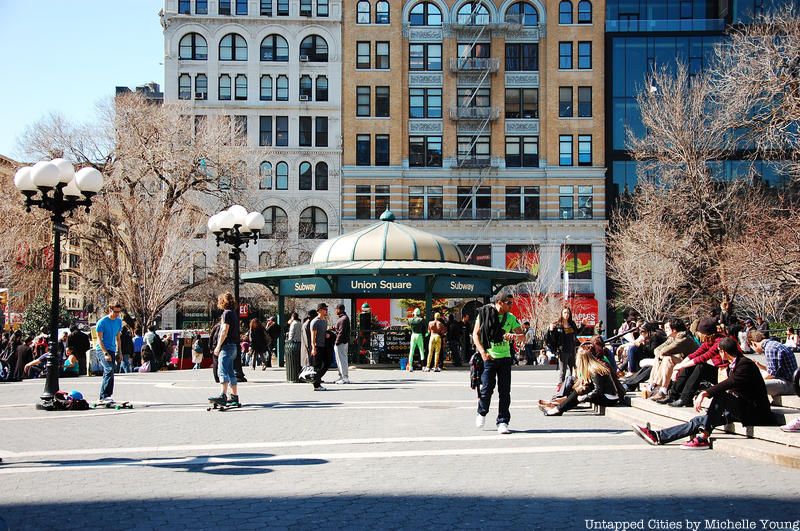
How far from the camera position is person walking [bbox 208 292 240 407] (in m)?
15.5

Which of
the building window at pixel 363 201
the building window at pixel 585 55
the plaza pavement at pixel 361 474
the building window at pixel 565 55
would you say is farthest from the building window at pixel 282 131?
the plaza pavement at pixel 361 474

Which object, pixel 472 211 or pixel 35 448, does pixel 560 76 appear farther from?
pixel 35 448

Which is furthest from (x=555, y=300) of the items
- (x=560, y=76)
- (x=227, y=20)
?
(x=227, y=20)

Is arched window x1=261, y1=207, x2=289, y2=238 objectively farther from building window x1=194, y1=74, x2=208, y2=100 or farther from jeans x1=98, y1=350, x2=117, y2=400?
jeans x1=98, y1=350, x2=117, y2=400

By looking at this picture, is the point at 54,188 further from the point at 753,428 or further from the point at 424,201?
the point at 424,201

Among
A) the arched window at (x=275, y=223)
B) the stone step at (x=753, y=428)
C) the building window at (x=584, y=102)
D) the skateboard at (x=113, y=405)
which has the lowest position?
the skateboard at (x=113, y=405)

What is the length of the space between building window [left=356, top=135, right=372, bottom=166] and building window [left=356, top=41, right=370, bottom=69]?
4774mm

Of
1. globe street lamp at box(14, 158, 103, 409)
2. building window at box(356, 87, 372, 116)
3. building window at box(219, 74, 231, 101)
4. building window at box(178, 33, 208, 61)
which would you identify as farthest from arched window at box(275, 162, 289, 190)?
globe street lamp at box(14, 158, 103, 409)

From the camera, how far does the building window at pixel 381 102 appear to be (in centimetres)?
6259

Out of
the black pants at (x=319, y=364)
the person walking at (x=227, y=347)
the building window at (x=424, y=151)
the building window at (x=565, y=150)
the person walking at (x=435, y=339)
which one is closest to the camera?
the person walking at (x=227, y=347)

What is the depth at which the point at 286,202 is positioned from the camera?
63031mm

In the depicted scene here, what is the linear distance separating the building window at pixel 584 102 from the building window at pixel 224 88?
77.2 ft

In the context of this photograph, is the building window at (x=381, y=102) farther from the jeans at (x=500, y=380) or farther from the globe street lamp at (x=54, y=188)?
the jeans at (x=500, y=380)

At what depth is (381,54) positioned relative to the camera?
62719mm
